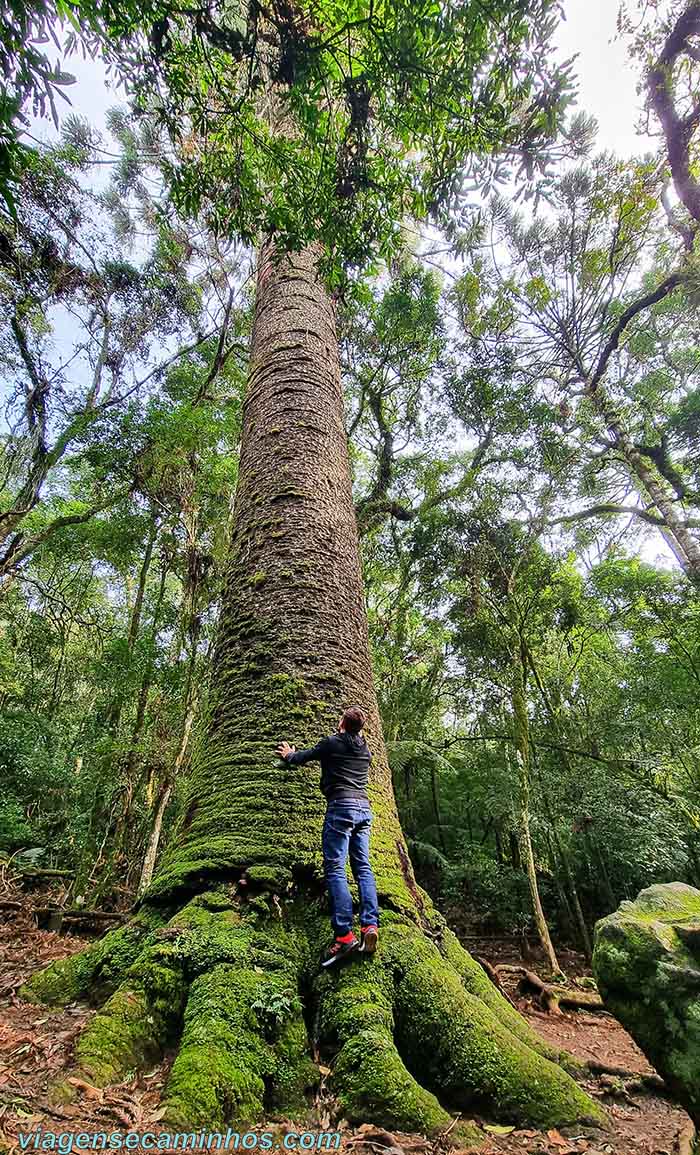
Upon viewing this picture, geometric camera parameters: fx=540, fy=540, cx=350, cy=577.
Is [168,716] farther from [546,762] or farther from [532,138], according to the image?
[532,138]

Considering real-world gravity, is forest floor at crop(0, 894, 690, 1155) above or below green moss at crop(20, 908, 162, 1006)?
below

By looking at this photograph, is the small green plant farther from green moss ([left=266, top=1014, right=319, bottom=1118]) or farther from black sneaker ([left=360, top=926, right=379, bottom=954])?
black sneaker ([left=360, top=926, right=379, bottom=954])

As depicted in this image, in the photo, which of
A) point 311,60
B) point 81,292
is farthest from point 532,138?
point 81,292

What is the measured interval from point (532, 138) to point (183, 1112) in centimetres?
433

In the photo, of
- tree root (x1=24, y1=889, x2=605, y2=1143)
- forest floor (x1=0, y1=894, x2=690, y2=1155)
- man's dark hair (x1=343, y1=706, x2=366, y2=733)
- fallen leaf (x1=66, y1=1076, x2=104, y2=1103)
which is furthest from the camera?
man's dark hair (x1=343, y1=706, x2=366, y2=733)

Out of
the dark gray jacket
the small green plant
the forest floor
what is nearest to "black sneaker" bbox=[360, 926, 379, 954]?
the small green plant

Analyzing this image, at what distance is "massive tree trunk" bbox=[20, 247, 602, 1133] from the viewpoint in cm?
161

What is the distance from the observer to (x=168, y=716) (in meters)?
8.00

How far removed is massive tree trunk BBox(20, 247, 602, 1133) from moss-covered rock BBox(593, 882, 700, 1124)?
1.31 ft

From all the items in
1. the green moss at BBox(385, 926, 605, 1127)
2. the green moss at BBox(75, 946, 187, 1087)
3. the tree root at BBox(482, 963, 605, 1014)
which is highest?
the green moss at BBox(75, 946, 187, 1087)

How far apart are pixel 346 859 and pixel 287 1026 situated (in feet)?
2.05

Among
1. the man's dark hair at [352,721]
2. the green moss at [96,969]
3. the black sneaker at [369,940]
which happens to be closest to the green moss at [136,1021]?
the green moss at [96,969]

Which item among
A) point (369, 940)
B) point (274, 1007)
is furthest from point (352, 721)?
point (274, 1007)

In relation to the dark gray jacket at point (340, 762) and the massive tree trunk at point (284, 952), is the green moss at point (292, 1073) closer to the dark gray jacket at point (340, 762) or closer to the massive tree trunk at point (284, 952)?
the massive tree trunk at point (284, 952)
